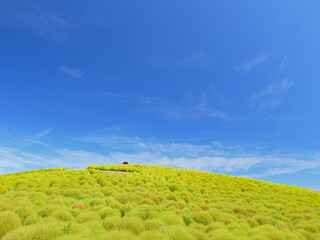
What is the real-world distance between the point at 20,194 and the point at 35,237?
774 centimetres

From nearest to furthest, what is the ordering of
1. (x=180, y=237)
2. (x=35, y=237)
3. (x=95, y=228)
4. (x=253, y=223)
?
(x=35, y=237), (x=180, y=237), (x=95, y=228), (x=253, y=223)

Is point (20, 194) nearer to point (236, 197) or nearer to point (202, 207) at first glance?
point (202, 207)

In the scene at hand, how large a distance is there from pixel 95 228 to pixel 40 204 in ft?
15.5

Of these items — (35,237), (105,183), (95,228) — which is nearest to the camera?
(35,237)

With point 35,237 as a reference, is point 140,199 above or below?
above

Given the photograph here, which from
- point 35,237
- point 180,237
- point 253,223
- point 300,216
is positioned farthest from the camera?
point 300,216

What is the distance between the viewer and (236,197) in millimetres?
16156

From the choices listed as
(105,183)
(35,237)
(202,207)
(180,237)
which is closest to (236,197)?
(202,207)

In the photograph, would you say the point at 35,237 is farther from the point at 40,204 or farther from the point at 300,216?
the point at 300,216

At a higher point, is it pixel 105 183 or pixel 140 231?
pixel 105 183

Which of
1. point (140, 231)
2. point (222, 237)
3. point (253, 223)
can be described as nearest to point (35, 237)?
point (140, 231)

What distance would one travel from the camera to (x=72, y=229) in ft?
19.3

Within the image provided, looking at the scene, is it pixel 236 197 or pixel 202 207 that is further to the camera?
pixel 236 197

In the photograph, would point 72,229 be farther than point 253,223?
No
